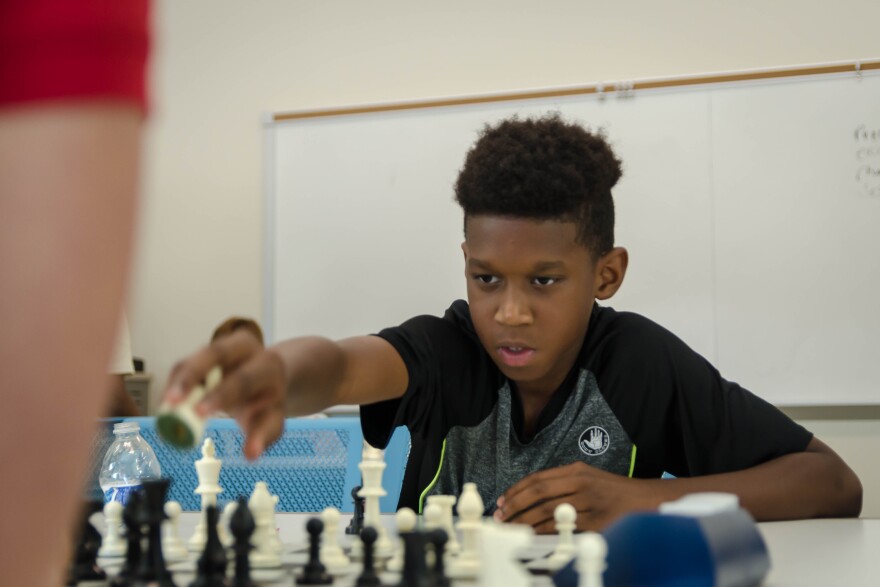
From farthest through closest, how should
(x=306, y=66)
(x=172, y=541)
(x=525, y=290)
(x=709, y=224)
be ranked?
(x=306, y=66) → (x=709, y=224) → (x=525, y=290) → (x=172, y=541)

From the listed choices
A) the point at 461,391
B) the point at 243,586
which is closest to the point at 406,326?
the point at 461,391

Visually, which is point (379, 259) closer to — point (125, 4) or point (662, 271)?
point (662, 271)

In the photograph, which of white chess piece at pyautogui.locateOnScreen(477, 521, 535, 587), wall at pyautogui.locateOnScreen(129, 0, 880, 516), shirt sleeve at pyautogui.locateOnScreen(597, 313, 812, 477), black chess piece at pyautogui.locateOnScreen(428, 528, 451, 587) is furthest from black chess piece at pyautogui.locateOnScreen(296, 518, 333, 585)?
wall at pyautogui.locateOnScreen(129, 0, 880, 516)

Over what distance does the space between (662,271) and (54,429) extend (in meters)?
3.39

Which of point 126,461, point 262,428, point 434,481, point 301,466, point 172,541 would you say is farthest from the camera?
point 301,466

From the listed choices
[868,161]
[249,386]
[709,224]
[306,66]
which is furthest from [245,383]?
[306,66]

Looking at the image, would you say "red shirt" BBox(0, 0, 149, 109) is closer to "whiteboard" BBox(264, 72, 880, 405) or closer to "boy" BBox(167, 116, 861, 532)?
"boy" BBox(167, 116, 861, 532)

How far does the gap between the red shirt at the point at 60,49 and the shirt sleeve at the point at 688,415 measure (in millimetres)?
1338

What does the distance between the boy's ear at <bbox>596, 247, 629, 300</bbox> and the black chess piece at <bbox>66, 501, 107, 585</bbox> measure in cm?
96

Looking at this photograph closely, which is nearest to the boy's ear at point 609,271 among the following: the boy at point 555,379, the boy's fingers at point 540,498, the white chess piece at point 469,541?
the boy at point 555,379

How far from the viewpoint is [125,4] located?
0.33 meters

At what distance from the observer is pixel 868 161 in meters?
3.42

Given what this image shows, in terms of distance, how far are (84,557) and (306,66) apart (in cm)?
341

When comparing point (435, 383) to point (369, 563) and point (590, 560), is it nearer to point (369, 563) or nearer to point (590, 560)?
point (369, 563)
